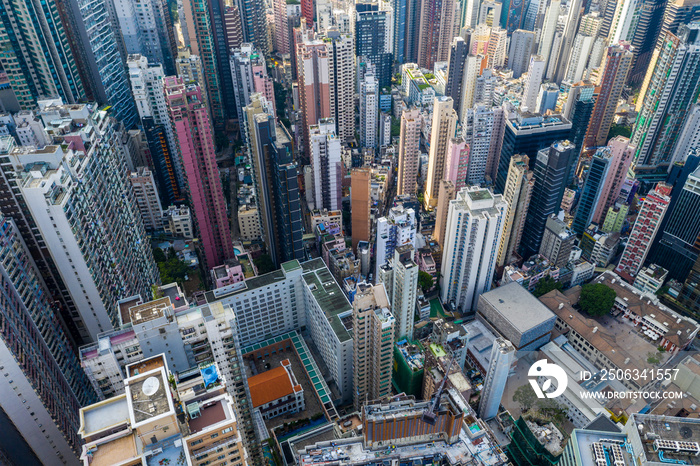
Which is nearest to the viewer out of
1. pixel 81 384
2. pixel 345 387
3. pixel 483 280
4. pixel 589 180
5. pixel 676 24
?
pixel 81 384

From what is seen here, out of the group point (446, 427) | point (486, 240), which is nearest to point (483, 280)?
point (486, 240)

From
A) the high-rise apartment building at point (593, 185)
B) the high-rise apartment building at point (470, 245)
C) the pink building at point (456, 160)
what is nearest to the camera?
the high-rise apartment building at point (470, 245)

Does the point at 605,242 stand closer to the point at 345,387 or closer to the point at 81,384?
the point at 345,387

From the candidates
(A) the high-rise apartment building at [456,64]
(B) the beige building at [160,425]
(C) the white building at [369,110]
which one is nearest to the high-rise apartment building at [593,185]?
(A) the high-rise apartment building at [456,64]

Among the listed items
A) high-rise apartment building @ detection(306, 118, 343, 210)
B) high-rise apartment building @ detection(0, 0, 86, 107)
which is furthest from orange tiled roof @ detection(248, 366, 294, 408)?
high-rise apartment building @ detection(0, 0, 86, 107)

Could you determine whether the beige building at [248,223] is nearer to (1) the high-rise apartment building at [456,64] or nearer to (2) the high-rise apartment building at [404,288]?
(2) the high-rise apartment building at [404,288]

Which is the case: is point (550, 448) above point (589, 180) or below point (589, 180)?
below

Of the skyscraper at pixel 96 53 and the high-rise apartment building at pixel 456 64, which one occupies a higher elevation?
the skyscraper at pixel 96 53

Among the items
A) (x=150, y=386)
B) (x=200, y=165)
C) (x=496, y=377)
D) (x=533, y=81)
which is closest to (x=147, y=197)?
(x=200, y=165)
